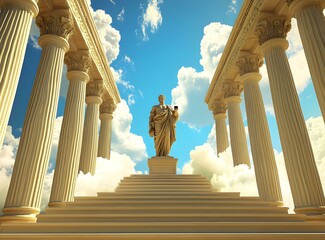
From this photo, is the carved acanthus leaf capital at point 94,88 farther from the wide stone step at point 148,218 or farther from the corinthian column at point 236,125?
the wide stone step at point 148,218

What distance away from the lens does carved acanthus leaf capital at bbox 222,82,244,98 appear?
23.2m

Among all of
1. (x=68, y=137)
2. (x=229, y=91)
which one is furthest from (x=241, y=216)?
(x=229, y=91)

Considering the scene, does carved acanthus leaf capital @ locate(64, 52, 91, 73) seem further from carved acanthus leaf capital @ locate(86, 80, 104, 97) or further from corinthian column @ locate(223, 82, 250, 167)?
corinthian column @ locate(223, 82, 250, 167)

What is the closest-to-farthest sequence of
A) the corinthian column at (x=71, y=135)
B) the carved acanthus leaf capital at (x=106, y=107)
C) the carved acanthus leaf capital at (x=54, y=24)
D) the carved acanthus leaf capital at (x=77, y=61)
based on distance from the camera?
the carved acanthus leaf capital at (x=54, y=24), the corinthian column at (x=71, y=135), the carved acanthus leaf capital at (x=77, y=61), the carved acanthus leaf capital at (x=106, y=107)

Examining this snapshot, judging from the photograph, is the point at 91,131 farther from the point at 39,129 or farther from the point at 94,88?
the point at 39,129

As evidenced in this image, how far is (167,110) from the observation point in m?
20.3

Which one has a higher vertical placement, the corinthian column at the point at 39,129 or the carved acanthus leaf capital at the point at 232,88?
the carved acanthus leaf capital at the point at 232,88

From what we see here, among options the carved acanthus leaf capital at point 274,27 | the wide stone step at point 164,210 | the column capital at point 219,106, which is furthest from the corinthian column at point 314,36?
the column capital at point 219,106

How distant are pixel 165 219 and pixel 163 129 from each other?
11.3 m

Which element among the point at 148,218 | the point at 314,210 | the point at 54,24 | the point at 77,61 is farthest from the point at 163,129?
the point at 314,210

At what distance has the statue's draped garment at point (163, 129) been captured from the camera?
19.9 m

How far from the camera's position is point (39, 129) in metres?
11.4

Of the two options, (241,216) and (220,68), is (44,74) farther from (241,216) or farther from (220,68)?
(220,68)

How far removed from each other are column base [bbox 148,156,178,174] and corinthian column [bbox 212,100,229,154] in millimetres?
8840
